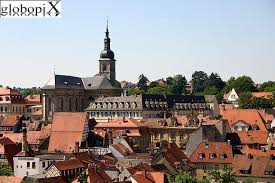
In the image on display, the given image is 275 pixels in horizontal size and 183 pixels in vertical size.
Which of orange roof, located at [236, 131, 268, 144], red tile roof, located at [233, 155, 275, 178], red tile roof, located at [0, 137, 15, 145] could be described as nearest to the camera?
red tile roof, located at [233, 155, 275, 178]

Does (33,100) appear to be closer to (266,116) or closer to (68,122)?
(266,116)

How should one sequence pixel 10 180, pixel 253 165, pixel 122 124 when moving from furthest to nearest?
pixel 122 124, pixel 253 165, pixel 10 180

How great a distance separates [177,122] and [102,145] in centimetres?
1602

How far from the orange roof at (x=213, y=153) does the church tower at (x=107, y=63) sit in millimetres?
68467

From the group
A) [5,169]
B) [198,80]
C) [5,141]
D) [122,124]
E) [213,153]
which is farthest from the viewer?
[198,80]

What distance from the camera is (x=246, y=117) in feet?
274

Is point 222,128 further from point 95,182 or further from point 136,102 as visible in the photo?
point 136,102

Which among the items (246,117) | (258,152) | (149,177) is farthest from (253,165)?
(246,117)

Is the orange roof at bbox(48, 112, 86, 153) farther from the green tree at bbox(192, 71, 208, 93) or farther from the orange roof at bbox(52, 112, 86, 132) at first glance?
the green tree at bbox(192, 71, 208, 93)

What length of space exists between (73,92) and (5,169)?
59450mm

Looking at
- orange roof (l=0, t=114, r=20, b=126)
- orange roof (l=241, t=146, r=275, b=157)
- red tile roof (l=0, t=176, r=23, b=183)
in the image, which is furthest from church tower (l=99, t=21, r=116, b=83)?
red tile roof (l=0, t=176, r=23, b=183)

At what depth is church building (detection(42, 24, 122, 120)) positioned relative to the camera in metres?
113

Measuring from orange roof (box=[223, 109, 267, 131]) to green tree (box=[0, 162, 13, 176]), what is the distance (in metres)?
33.0

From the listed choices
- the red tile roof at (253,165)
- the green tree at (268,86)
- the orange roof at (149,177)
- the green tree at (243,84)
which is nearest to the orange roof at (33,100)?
the green tree at (243,84)
